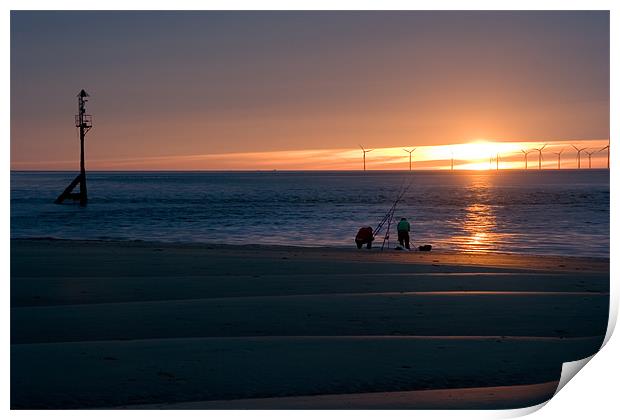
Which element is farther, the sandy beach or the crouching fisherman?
the crouching fisherman

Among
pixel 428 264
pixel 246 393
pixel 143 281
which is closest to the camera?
pixel 246 393

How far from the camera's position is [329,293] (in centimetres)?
1242

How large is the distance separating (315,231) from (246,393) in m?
31.2

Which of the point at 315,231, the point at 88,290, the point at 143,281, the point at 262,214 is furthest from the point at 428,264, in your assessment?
the point at 262,214

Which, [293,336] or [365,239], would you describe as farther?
[365,239]

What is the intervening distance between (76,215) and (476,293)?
44.8 metres

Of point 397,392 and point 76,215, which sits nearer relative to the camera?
point 397,392

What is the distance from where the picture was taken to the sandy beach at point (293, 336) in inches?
288

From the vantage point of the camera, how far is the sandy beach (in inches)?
288

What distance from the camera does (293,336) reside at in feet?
30.3

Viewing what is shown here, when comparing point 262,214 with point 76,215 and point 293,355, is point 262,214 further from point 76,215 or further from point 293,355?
point 293,355

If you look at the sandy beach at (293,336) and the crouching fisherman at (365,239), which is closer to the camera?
the sandy beach at (293,336)

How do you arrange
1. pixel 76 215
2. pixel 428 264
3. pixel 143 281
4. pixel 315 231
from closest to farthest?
pixel 143 281, pixel 428 264, pixel 315 231, pixel 76 215

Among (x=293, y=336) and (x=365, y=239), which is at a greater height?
(x=293, y=336)
